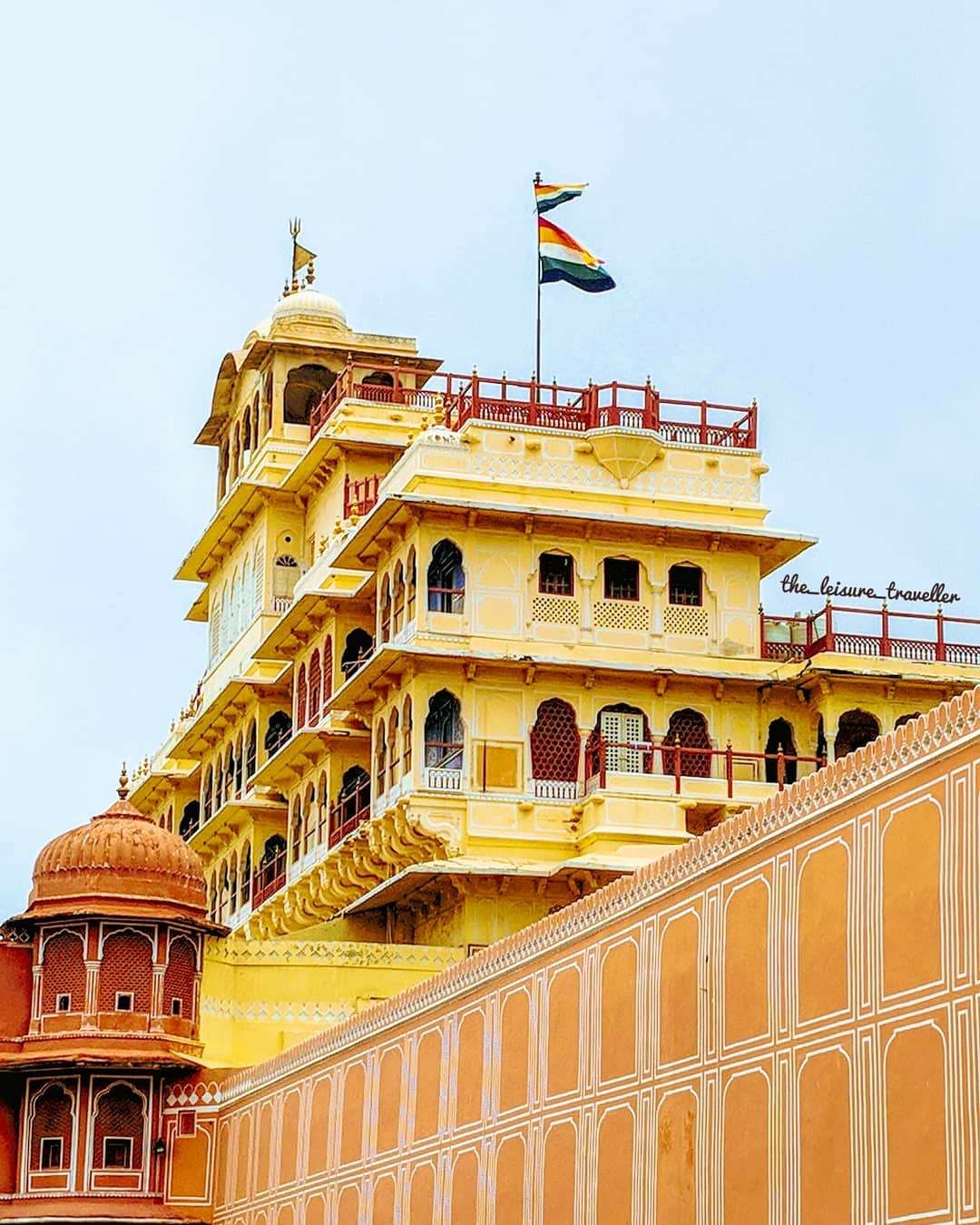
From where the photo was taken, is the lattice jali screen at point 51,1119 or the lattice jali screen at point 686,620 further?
the lattice jali screen at point 686,620

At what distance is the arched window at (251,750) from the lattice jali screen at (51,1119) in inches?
659

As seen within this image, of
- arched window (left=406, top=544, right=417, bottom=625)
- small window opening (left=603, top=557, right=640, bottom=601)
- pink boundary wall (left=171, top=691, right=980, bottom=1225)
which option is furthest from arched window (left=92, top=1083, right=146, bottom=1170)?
small window opening (left=603, top=557, right=640, bottom=601)

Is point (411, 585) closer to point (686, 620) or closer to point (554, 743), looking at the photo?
point (554, 743)

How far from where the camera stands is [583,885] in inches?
1633

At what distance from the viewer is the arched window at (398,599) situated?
4447cm

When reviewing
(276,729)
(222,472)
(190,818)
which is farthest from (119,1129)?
(222,472)

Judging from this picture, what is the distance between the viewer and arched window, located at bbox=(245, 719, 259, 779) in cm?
5206

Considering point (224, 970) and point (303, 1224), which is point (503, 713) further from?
point (303, 1224)

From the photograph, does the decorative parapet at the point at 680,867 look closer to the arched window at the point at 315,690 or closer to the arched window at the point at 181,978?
the arched window at the point at 181,978

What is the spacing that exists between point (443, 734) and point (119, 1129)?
1016cm

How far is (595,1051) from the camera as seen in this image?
25.1m

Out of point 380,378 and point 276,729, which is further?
point 380,378

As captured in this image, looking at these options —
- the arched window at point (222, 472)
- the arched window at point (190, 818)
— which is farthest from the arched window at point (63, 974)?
the arched window at point (222, 472)

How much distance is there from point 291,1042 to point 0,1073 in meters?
5.30
